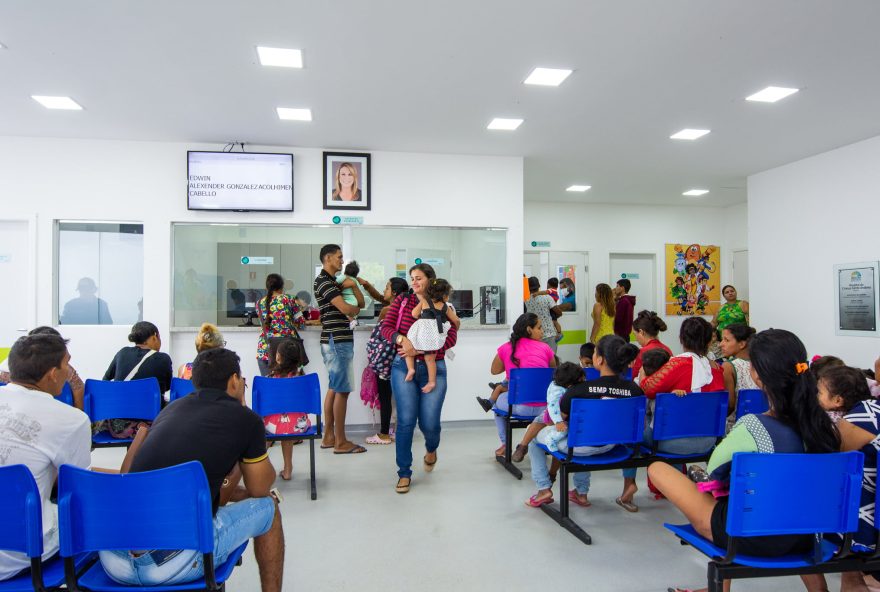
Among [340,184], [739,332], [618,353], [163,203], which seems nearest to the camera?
[618,353]

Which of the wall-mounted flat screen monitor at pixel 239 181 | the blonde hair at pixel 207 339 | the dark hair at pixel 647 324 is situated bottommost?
the blonde hair at pixel 207 339

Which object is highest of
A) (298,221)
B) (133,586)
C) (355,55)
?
(355,55)

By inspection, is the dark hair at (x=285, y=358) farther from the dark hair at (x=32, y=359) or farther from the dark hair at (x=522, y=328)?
the dark hair at (x=32, y=359)

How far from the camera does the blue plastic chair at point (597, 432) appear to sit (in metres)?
2.95

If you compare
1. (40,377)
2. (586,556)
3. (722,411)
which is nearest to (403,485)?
(586,556)

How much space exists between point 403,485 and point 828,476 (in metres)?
2.62

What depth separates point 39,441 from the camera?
5.68 ft

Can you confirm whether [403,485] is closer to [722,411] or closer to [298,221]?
[722,411]

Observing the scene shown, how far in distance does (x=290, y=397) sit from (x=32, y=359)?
1.97 meters

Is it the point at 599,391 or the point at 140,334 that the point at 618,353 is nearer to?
the point at 599,391

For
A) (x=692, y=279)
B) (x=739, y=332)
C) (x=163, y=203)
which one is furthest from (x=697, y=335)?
(x=692, y=279)

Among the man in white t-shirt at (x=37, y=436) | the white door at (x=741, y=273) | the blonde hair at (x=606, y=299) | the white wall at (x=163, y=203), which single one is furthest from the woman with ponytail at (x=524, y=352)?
the white door at (x=741, y=273)

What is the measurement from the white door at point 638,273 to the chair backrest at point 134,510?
8865mm

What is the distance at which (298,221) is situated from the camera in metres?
5.84
